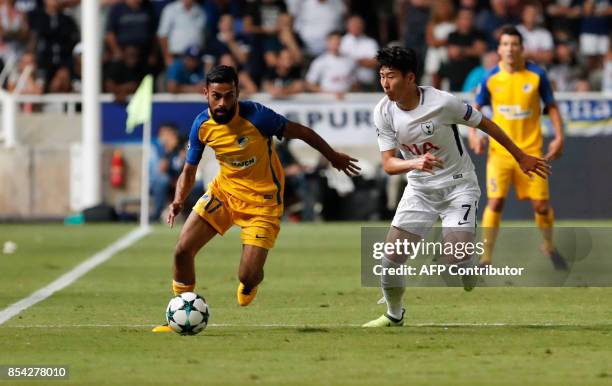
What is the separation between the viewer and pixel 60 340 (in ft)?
29.8

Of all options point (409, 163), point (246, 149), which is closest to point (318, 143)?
point (246, 149)

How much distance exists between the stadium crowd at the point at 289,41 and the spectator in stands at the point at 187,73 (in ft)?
0.05

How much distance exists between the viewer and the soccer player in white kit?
374 inches

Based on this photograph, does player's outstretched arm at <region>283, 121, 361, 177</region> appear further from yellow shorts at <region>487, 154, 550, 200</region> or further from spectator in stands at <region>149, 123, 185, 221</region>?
spectator in stands at <region>149, 123, 185, 221</region>

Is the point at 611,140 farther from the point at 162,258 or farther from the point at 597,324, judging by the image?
the point at 597,324

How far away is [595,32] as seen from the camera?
24.7 metres

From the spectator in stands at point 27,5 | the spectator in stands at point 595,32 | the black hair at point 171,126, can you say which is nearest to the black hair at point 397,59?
the black hair at point 171,126

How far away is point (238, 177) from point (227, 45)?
14.0 metres

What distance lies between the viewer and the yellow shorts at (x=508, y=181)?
539 inches

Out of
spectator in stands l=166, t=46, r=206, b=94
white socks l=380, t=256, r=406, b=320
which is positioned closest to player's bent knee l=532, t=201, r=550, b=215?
white socks l=380, t=256, r=406, b=320

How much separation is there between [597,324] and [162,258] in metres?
7.28

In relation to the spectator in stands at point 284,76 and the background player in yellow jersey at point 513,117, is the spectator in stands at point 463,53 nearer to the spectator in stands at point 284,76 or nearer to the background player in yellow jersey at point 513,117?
the spectator in stands at point 284,76

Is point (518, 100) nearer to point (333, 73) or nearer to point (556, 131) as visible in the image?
point (556, 131)

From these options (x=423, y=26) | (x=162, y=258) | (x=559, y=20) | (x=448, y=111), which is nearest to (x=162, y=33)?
(x=423, y=26)
